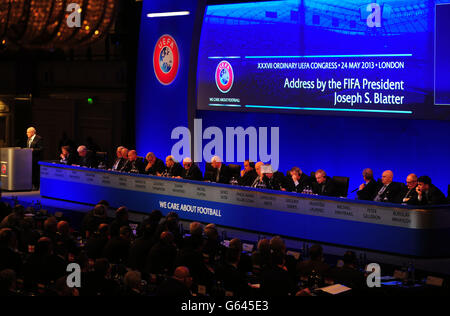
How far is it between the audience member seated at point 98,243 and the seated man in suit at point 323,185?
13.1ft

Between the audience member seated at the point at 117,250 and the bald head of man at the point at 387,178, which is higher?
the bald head of man at the point at 387,178

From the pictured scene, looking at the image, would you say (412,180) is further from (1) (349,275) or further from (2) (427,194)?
(1) (349,275)

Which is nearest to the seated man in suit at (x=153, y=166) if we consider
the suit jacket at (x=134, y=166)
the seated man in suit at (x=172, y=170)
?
the suit jacket at (x=134, y=166)

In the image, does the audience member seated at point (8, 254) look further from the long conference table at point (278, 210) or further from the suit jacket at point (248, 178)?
the suit jacket at point (248, 178)

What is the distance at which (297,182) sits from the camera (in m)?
13.2

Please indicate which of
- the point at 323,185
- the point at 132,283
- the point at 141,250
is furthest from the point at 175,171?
the point at 132,283

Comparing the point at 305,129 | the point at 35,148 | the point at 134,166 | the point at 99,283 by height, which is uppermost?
the point at 305,129

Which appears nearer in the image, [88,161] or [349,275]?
[349,275]

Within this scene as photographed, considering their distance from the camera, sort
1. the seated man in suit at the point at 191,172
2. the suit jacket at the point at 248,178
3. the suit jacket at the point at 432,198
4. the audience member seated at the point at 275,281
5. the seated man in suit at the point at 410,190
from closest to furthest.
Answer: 1. the audience member seated at the point at 275,281
2. the suit jacket at the point at 432,198
3. the seated man in suit at the point at 410,190
4. the suit jacket at the point at 248,178
5. the seated man in suit at the point at 191,172

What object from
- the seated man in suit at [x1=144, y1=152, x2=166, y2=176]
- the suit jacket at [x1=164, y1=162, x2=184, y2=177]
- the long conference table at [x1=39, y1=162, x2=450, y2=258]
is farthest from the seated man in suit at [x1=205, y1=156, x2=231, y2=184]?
the seated man in suit at [x1=144, y1=152, x2=166, y2=176]

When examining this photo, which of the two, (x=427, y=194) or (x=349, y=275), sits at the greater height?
(x=427, y=194)

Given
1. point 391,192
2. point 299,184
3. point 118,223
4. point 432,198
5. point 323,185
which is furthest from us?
point 299,184

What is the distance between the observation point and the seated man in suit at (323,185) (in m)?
12.4

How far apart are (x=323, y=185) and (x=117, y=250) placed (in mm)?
4328
